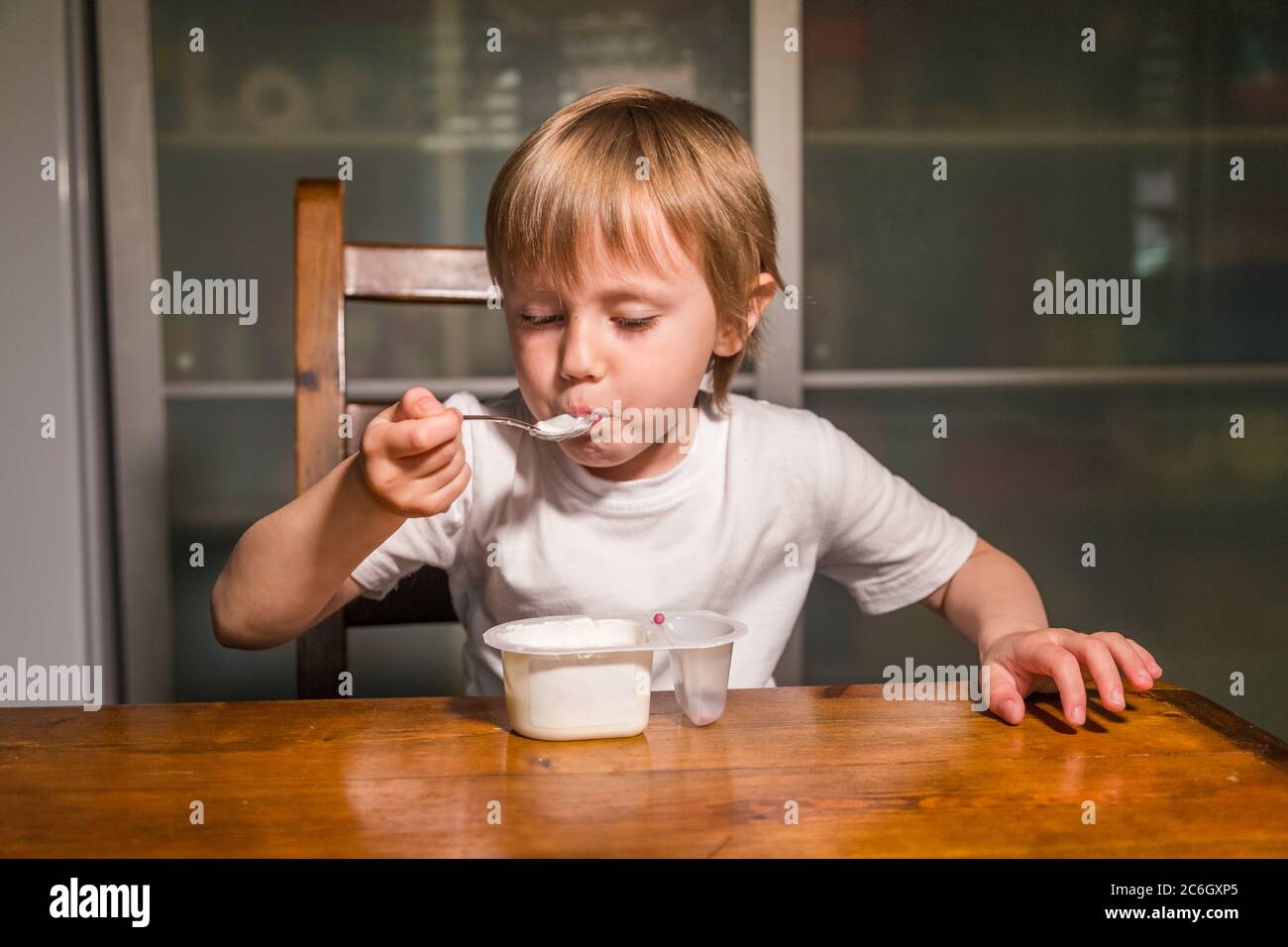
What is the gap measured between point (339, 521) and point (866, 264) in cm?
129

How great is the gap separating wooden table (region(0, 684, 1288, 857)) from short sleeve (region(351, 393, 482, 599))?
25 centimetres

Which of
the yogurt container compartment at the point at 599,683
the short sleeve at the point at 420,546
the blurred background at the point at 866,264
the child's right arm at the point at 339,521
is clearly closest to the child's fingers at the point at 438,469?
the child's right arm at the point at 339,521

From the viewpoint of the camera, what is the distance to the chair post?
38.4 inches

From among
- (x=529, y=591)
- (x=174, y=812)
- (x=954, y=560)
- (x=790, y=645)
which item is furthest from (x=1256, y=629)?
(x=174, y=812)

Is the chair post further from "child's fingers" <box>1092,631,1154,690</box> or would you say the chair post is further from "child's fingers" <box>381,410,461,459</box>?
"child's fingers" <box>1092,631,1154,690</box>

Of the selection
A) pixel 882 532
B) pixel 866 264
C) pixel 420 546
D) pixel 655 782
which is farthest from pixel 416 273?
pixel 866 264

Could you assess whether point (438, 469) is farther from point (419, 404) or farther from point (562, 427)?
point (562, 427)

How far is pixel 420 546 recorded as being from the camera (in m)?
0.96

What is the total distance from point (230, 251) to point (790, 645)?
111cm

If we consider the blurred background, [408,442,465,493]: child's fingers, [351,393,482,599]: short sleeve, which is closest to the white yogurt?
[408,442,465,493]: child's fingers

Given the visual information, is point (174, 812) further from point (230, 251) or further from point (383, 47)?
point (383, 47)

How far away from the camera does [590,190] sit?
855 millimetres

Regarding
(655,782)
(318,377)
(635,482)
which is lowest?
(655,782)

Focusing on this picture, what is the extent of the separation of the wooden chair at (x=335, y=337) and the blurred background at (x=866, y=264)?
71 cm
